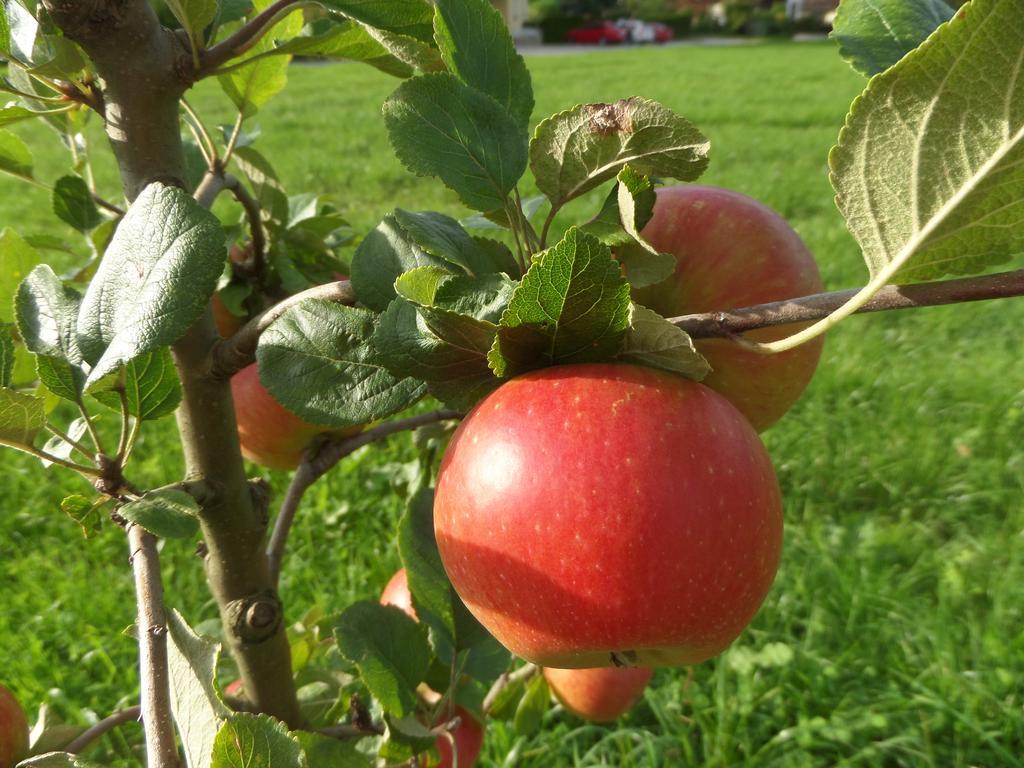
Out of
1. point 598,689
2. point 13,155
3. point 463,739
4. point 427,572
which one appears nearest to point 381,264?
point 427,572

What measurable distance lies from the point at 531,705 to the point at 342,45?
64 cm

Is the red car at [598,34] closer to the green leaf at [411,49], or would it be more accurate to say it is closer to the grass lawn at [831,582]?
the grass lawn at [831,582]

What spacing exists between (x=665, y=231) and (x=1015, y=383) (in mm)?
1998

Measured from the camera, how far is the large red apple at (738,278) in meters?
0.51

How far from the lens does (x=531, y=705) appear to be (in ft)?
2.94

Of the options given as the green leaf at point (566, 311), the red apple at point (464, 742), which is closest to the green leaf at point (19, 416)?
the green leaf at point (566, 311)

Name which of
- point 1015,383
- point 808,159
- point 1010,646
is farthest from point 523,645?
point 808,159

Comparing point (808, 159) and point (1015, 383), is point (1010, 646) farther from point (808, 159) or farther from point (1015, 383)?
point (808, 159)

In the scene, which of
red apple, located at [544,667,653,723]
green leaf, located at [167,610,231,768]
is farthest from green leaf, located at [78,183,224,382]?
red apple, located at [544,667,653,723]

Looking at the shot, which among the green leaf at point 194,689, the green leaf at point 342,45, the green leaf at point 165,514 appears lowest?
the green leaf at point 194,689

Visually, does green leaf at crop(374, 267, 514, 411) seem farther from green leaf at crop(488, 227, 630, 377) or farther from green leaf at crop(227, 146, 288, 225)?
green leaf at crop(227, 146, 288, 225)

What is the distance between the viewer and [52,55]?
1.57 ft

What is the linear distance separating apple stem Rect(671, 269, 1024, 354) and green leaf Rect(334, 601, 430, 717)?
0.33 metres

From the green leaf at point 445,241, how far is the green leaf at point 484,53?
0.07 metres
